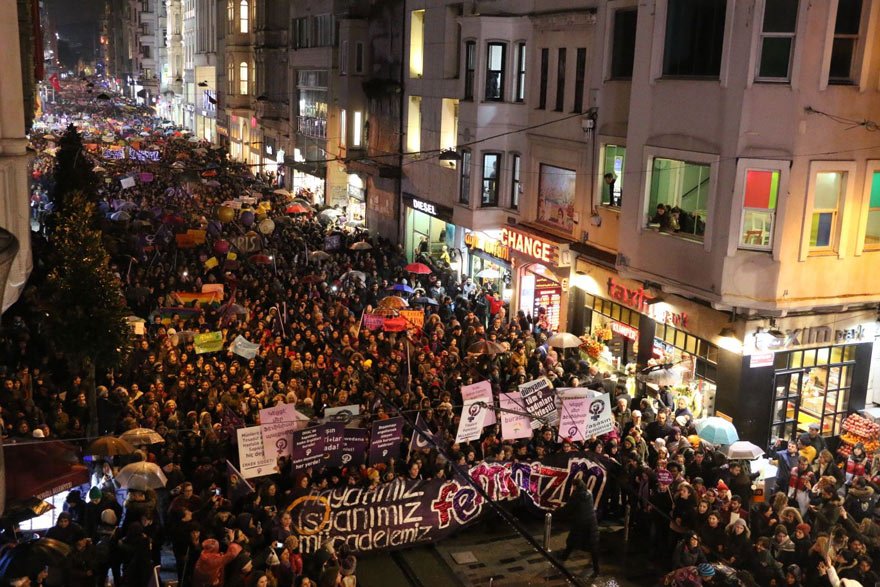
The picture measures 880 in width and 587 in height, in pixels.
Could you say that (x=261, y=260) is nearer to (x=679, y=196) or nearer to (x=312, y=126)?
(x=679, y=196)

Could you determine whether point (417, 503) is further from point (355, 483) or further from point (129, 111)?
point (129, 111)

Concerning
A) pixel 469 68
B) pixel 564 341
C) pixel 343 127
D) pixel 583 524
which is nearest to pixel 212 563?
pixel 583 524

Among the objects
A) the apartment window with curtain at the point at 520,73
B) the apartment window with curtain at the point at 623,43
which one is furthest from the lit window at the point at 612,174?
the apartment window with curtain at the point at 520,73

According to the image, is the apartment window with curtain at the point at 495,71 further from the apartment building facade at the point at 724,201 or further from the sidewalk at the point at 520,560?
the sidewalk at the point at 520,560

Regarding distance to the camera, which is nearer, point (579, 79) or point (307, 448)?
point (307, 448)

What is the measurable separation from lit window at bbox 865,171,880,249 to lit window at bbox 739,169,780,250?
222cm

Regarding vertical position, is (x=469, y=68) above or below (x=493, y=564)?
above

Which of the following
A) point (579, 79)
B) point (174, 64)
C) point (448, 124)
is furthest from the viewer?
point (174, 64)

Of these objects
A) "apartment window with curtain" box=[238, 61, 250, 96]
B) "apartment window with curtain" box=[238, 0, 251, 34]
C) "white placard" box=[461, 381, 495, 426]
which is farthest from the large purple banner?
"apartment window with curtain" box=[238, 0, 251, 34]

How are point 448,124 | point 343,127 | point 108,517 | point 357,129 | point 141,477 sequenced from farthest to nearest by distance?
point 343,127 → point 357,129 → point 448,124 → point 141,477 → point 108,517

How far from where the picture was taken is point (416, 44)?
37438mm

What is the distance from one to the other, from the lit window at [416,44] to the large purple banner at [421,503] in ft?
81.7

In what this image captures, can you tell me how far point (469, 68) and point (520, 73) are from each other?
2.28m

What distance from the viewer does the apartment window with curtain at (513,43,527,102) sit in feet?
94.5
